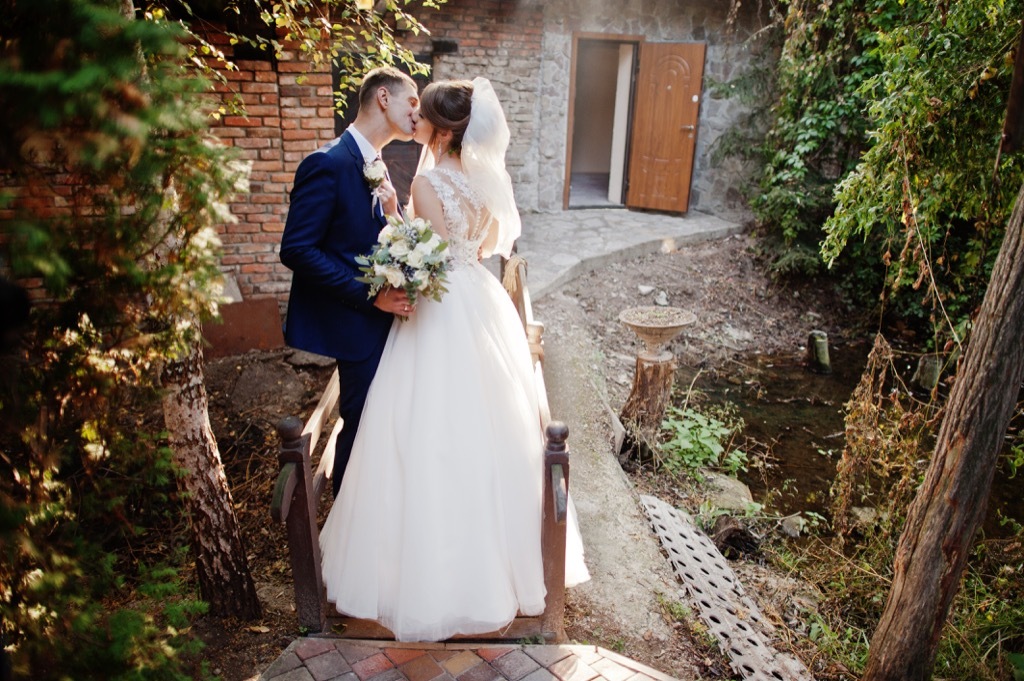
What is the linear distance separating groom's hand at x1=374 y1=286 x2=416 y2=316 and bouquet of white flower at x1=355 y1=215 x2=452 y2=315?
0.03 metres

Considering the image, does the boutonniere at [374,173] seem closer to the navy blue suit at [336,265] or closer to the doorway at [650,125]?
the navy blue suit at [336,265]

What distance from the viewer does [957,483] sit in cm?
299

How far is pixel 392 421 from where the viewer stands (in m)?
2.71

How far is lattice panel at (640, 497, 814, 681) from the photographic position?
3086 millimetres

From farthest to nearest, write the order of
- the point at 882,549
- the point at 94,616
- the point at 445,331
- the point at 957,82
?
the point at 882,549 < the point at 957,82 < the point at 445,331 < the point at 94,616

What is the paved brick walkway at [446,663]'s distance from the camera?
244cm

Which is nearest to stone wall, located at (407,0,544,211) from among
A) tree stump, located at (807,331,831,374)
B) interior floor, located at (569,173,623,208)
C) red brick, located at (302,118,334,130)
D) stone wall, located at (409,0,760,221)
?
stone wall, located at (409,0,760,221)

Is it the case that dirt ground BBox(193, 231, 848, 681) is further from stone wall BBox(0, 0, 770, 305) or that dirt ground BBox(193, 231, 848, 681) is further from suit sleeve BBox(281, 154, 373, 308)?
suit sleeve BBox(281, 154, 373, 308)

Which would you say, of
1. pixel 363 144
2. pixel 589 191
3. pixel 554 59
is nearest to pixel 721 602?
pixel 363 144

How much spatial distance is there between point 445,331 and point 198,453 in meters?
1.06

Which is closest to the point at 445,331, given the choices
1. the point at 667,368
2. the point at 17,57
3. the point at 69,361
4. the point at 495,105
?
the point at 495,105

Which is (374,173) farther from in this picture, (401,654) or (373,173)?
(401,654)

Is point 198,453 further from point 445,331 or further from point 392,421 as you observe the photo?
point 445,331

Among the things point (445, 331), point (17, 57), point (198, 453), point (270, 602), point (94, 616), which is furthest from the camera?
point (270, 602)
